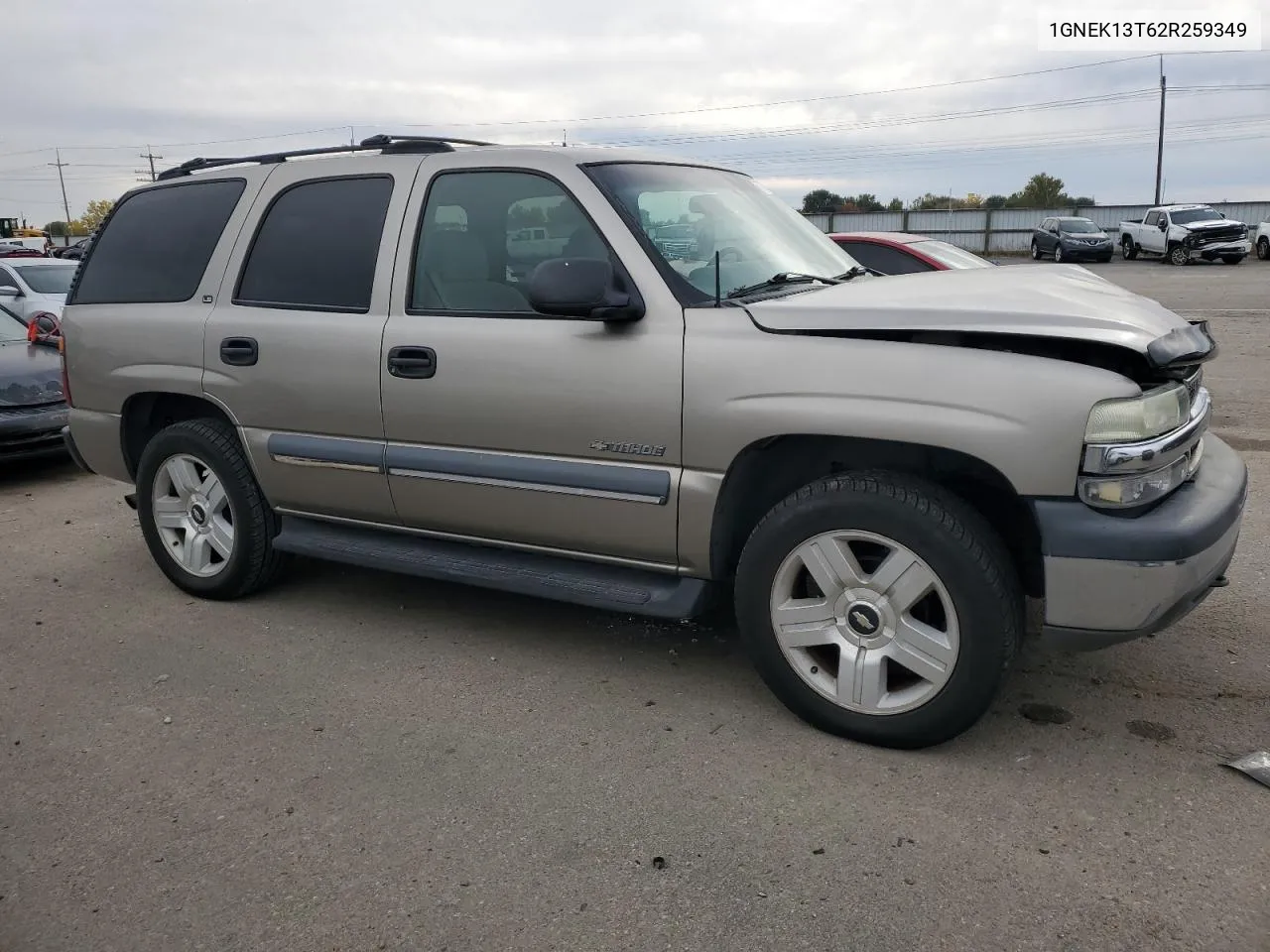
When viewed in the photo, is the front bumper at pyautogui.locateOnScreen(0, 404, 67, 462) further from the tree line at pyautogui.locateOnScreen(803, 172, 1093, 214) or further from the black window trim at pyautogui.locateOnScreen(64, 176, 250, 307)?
the tree line at pyautogui.locateOnScreen(803, 172, 1093, 214)

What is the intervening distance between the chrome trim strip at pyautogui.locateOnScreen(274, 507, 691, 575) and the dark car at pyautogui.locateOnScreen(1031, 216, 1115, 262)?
32057 mm

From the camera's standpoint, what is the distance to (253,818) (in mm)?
2910

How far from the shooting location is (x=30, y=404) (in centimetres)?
731

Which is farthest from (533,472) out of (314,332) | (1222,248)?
(1222,248)

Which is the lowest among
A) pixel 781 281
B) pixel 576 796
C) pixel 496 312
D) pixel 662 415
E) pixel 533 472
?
pixel 576 796

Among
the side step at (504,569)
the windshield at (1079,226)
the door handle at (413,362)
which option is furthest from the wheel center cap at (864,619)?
the windshield at (1079,226)

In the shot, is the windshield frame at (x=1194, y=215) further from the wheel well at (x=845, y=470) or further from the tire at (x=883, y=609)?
the tire at (x=883, y=609)

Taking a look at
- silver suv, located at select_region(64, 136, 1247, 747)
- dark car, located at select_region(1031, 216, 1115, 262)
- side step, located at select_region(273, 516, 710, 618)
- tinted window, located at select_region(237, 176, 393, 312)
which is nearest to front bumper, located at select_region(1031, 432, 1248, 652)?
silver suv, located at select_region(64, 136, 1247, 747)

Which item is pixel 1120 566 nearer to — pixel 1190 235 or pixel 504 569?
pixel 504 569

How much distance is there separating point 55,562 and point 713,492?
3945mm

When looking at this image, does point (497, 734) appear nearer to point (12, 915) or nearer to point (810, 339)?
point (12, 915)

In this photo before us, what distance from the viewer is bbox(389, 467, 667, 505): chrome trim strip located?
341 cm

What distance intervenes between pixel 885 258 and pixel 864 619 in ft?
21.2

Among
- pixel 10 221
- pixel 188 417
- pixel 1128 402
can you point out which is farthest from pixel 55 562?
pixel 10 221
